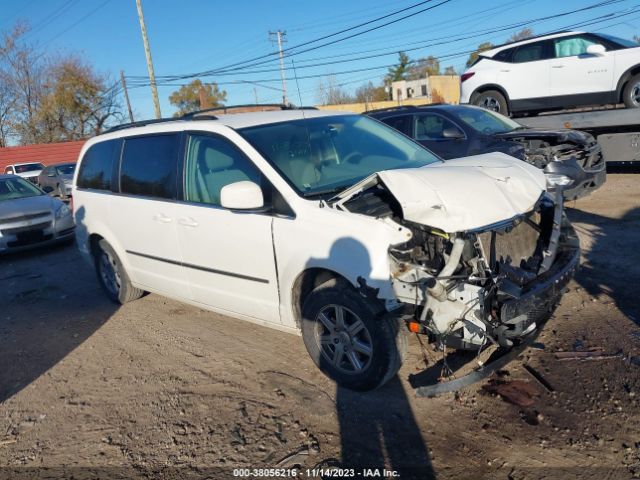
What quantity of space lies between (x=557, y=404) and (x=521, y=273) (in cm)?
85

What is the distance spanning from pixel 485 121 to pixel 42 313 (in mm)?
6944

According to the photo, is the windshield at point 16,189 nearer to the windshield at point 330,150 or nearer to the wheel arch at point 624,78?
the windshield at point 330,150

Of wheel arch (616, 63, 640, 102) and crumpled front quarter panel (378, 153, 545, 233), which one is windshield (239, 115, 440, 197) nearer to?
crumpled front quarter panel (378, 153, 545, 233)

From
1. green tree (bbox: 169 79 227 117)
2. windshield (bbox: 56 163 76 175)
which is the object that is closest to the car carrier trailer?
windshield (bbox: 56 163 76 175)

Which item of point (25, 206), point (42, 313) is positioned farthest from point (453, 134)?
point (25, 206)

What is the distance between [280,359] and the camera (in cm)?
417

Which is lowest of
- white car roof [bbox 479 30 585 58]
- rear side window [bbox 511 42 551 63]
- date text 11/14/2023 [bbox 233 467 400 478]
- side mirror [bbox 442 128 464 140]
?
date text 11/14/2023 [bbox 233 467 400 478]

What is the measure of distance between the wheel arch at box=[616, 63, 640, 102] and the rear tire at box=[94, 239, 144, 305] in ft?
29.7

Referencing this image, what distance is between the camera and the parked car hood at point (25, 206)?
8720 mm

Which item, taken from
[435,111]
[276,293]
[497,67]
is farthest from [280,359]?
[497,67]

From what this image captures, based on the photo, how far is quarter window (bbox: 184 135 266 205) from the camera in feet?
13.1

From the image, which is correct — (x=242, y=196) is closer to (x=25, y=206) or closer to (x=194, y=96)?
(x=25, y=206)

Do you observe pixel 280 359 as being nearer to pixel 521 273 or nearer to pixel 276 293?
pixel 276 293

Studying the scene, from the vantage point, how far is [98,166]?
18.8 ft
